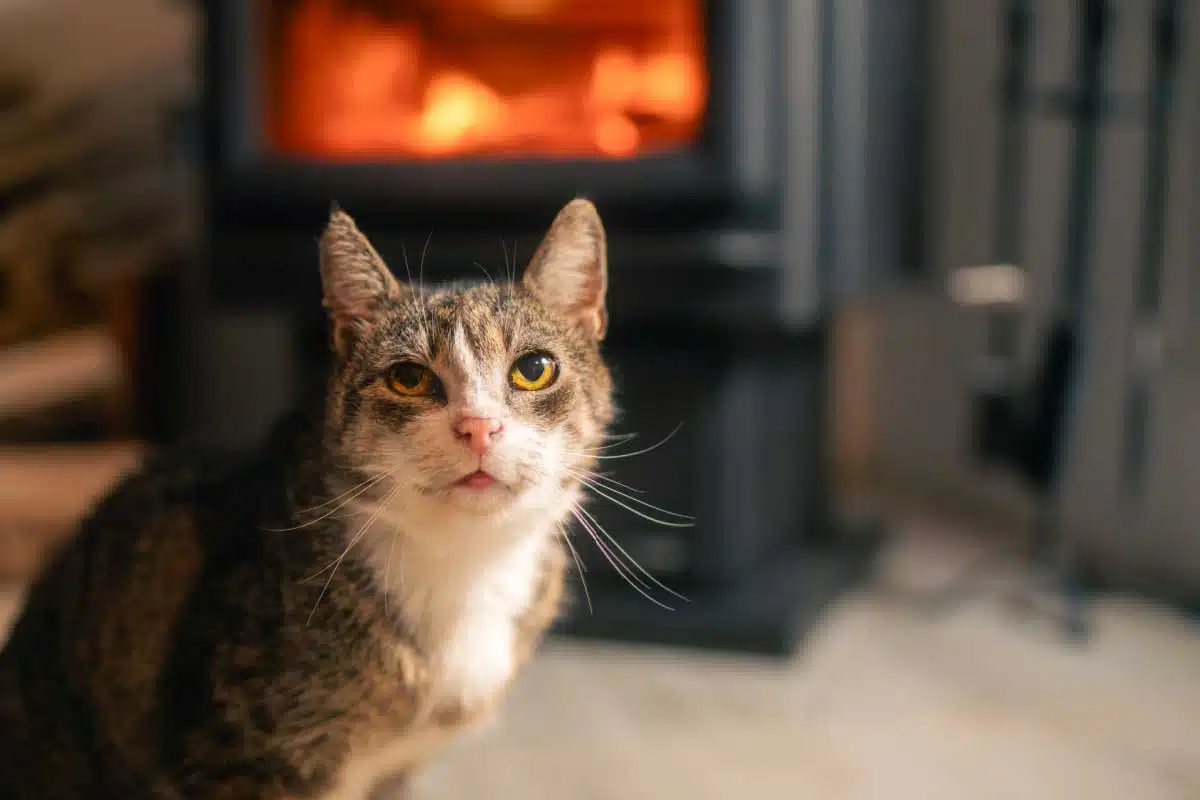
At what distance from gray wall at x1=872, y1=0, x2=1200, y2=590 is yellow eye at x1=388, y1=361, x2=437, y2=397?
1059 mm

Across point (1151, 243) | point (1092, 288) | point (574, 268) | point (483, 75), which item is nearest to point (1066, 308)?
point (1092, 288)

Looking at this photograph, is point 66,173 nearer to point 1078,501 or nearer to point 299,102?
point 299,102

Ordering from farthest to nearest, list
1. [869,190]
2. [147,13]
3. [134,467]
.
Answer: [147,13] < [869,190] < [134,467]

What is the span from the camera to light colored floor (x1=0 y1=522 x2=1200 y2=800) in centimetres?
94

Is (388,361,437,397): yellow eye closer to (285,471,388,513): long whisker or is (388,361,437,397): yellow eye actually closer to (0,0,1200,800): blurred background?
(285,471,388,513): long whisker

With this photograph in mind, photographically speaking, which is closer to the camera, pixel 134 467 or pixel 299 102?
pixel 134 467

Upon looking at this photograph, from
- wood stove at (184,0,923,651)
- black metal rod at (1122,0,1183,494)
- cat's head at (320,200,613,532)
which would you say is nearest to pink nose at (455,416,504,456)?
cat's head at (320,200,613,532)

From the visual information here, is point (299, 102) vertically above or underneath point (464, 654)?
above

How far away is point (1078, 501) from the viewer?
5.21 feet

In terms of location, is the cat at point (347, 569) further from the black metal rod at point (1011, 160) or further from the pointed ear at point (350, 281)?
the black metal rod at point (1011, 160)

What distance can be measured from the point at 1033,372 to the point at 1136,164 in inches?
12.1

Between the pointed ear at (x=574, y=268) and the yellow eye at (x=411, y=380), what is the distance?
8cm

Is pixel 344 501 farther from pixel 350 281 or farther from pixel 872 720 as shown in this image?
pixel 872 720

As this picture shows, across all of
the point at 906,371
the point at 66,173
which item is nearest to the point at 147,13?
the point at 66,173
